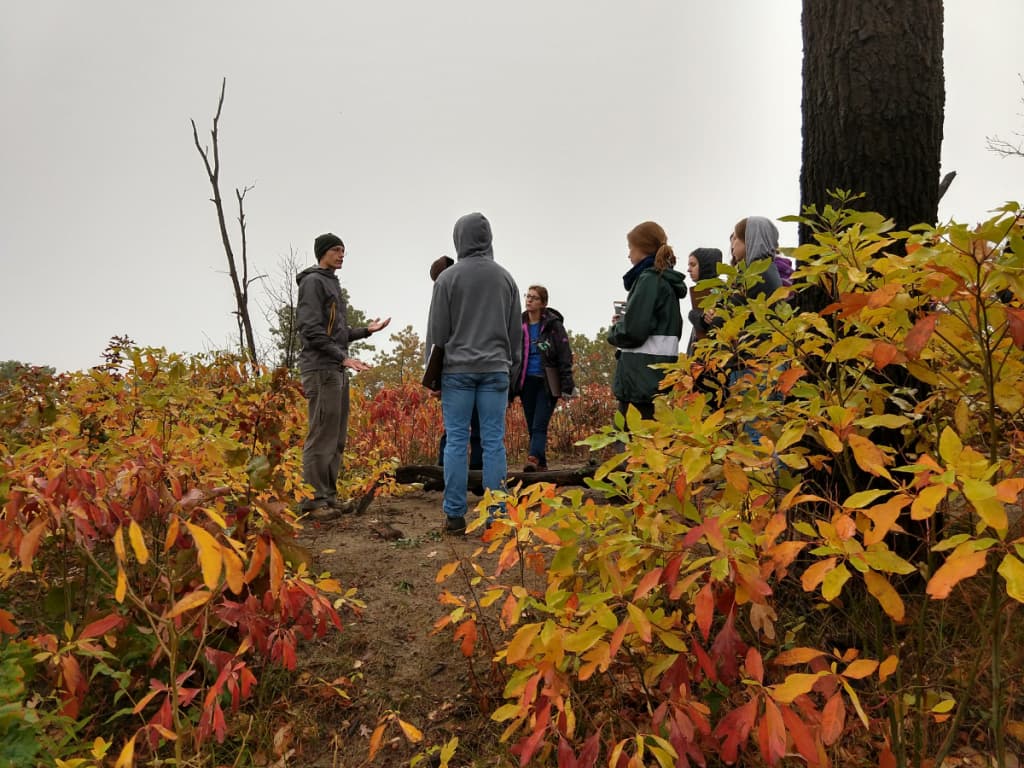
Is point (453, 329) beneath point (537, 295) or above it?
beneath

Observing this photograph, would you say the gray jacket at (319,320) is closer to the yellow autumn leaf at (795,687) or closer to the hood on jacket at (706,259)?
the hood on jacket at (706,259)

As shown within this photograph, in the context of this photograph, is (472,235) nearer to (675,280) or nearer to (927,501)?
(675,280)

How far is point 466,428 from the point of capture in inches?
155

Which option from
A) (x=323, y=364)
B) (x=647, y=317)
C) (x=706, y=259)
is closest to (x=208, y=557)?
(x=647, y=317)

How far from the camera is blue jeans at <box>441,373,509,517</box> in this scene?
3.87m

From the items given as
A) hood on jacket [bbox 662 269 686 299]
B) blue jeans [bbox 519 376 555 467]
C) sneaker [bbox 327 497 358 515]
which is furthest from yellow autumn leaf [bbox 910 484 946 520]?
blue jeans [bbox 519 376 555 467]

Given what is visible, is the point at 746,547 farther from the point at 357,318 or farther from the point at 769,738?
the point at 357,318

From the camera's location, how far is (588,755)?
1457 millimetres

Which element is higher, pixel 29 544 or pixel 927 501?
pixel 927 501

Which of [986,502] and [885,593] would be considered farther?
[885,593]

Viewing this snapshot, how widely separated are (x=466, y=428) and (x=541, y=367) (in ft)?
7.87

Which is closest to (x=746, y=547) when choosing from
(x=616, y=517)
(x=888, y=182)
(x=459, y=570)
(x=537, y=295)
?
(x=616, y=517)

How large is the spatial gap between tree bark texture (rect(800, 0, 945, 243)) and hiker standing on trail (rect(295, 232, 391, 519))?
3.17m

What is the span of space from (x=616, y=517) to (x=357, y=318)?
28.7m
